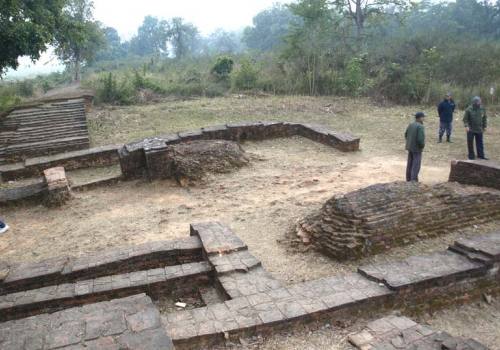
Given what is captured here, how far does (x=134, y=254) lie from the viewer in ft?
15.4

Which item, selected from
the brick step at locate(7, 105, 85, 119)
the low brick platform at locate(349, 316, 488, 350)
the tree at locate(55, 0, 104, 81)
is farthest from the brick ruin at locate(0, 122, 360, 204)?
the tree at locate(55, 0, 104, 81)

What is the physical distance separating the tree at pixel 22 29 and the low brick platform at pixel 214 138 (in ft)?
13.5

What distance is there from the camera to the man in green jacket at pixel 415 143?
22.0ft

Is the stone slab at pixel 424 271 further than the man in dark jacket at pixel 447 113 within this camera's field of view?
No

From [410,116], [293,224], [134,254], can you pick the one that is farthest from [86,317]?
[410,116]

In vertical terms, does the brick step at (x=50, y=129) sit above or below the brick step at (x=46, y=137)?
above

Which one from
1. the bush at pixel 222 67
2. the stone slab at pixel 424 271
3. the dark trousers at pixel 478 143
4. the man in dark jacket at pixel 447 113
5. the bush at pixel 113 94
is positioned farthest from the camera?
the bush at pixel 222 67

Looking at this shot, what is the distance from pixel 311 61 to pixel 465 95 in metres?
6.16

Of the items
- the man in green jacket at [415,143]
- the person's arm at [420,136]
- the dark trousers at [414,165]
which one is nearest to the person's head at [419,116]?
the man in green jacket at [415,143]

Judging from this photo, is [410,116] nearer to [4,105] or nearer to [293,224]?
[293,224]

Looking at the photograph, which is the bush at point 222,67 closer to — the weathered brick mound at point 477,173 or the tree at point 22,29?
the tree at point 22,29

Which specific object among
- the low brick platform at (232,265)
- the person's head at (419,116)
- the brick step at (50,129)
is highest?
the person's head at (419,116)

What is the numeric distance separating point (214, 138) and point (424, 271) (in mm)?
7267

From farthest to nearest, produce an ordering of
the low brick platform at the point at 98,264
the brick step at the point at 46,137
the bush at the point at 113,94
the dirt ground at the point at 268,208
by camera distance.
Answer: the bush at the point at 113,94
the brick step at the point at 46,137
the dirt ground at the point at 268,208
the low brick platform at the point at 98,264
